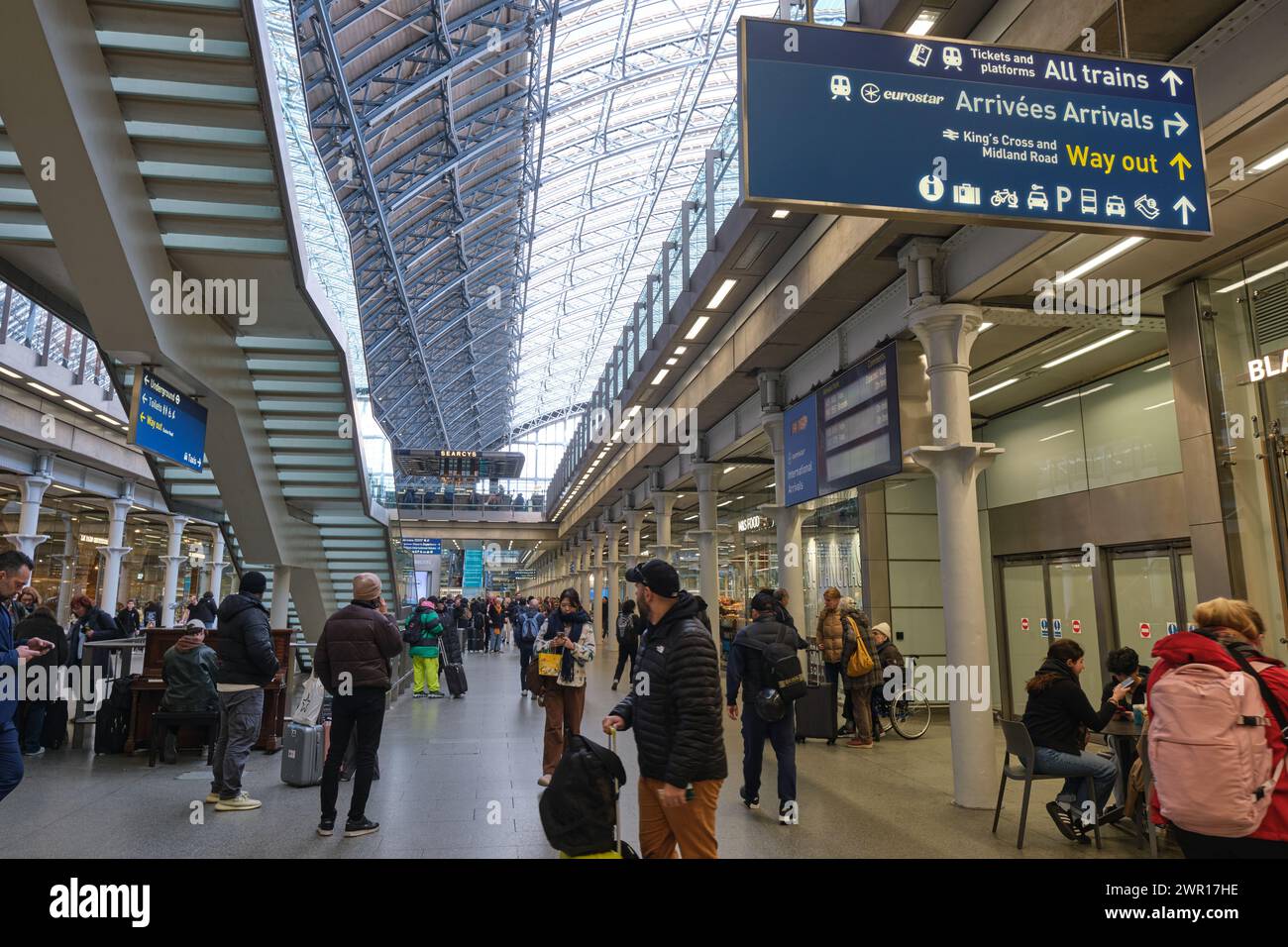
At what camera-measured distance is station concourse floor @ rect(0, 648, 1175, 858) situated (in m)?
5.54

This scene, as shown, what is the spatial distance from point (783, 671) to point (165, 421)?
6.89 meters

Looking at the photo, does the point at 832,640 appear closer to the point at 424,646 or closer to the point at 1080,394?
the point at 1080,394

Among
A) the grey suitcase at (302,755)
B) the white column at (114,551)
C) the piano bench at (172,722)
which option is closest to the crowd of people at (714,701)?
the piano bench at (172,722)

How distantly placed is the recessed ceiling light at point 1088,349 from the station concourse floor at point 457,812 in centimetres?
504

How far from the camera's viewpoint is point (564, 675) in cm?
729

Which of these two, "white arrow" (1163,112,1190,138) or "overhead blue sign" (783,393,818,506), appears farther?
"overhead blue sign" (783,393,818,506)

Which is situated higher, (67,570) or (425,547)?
(425,547)

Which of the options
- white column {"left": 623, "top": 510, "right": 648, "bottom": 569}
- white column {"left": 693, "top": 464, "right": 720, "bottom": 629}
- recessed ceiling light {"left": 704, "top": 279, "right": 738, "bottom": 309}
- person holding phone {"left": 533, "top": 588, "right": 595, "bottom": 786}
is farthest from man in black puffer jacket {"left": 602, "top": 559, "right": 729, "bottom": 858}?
white column {"left": 623, "top": 510, "right": 648, "bottom": 569}

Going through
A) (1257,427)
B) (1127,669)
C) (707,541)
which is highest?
(1257,427)

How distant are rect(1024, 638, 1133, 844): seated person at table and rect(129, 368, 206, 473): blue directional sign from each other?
8.31 meters

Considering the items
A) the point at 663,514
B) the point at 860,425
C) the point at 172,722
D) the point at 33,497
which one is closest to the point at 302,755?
the point at 172,722

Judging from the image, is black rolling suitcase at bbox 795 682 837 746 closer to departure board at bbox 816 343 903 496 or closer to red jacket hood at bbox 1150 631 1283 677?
departure board at bbox 816 343 903 496

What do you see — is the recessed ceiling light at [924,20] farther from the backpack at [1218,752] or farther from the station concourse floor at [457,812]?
the station concourse floor at [457,812]

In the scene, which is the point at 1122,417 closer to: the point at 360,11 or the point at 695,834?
the point at 695,834
